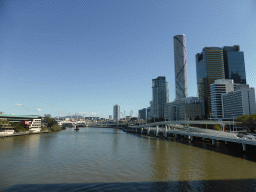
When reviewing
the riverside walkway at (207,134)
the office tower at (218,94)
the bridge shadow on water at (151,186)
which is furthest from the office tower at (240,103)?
the bridge shadow on water at (151,186)

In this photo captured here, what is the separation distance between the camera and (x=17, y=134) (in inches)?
3354

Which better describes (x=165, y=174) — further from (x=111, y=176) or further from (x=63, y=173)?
(x=63, y=173)

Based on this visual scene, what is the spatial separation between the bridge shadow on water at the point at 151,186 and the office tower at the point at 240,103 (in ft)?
465

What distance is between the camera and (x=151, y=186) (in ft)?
65.0

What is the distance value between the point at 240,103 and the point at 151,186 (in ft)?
498

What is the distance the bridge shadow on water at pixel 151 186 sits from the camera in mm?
18828

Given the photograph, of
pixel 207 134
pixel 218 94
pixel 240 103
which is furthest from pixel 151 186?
pixel 218 94

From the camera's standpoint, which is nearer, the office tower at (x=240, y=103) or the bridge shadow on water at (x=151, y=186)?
the bridge shadow on water at (x=151, y=186)

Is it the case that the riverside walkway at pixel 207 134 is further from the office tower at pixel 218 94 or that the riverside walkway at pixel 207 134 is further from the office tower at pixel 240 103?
the office tower at pixel 218 94

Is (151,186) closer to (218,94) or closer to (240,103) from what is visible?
(240,103)

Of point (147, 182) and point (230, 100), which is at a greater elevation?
point (230, 100)

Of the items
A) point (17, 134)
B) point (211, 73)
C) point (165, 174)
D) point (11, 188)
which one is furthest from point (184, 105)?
point (11, 188)

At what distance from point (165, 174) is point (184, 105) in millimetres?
184838

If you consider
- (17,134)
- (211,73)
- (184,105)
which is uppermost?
(211,73)
